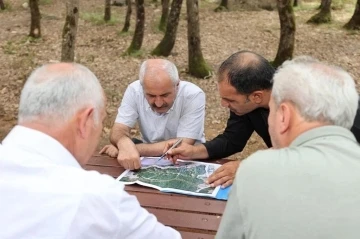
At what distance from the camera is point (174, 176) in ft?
9.37

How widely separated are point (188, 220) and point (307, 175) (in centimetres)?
105

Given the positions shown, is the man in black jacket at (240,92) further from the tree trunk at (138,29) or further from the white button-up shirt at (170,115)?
the tree trunk at (138,29)

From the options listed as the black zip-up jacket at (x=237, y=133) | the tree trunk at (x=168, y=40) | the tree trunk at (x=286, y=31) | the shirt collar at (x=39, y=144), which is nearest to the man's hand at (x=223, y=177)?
the black zip-up jacket at (x=237, y=133)

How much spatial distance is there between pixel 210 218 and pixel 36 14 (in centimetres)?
876

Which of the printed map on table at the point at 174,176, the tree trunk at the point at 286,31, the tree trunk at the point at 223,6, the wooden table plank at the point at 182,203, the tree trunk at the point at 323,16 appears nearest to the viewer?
the wooden table plank at the point at 182,203

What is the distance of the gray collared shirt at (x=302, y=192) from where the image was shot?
4.62ft

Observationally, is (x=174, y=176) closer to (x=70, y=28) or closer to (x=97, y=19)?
(x=70, y=28)

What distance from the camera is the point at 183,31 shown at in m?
10.7

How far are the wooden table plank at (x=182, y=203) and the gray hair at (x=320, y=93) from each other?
928mm

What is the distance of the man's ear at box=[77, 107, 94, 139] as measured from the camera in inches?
65.8

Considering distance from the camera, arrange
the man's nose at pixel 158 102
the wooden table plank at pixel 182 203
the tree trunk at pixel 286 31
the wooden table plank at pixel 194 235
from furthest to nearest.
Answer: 1. the tree trunk at pixel 286 31
2. the man's nose at pixel 158 102
3. the wooden table plank at pixel 182 203
4. the wooden table plank at pixel 194 235

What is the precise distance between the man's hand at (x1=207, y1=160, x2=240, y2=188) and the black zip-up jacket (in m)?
0.43

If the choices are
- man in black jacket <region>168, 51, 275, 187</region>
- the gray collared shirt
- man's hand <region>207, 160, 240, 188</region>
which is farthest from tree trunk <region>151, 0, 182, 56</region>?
the gray collared shirt

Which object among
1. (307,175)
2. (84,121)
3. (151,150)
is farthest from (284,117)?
(151,150)
